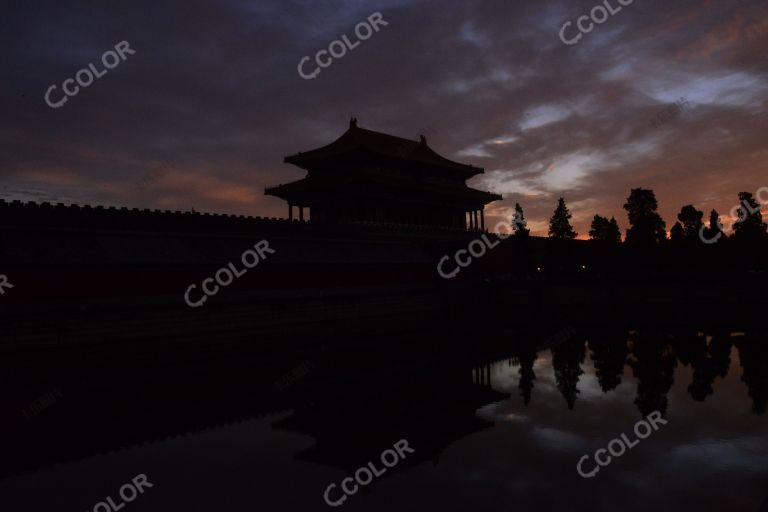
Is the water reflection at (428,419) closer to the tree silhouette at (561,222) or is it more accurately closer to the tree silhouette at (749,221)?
the tree silhouette at (749,221)

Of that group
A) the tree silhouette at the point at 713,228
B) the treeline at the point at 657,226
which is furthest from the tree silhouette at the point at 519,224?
the tree silhouette at the point at 713,228

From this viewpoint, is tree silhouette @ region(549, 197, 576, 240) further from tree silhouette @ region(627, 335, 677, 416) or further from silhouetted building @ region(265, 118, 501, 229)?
tree silhouette @ region(627, 335, 677, 416)

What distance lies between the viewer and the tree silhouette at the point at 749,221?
1414 inches

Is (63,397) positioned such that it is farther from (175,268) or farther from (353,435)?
(353,435)

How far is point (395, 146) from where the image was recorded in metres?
46.5

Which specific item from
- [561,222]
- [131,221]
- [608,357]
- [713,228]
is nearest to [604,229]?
[561,222]

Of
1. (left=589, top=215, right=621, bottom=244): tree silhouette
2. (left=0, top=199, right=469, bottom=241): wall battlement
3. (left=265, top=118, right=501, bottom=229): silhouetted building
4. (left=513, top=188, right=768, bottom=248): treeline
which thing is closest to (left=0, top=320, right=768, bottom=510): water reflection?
(left=0, top=199, right=469, bottom=241): wall battlement

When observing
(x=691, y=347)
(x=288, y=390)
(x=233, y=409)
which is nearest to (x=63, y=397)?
(x=233, y=409)

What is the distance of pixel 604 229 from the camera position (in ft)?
191

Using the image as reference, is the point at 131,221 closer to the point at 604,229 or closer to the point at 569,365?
the point at 569,365

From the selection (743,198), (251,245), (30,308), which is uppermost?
(743,198)

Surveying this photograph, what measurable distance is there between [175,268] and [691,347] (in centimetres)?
2087

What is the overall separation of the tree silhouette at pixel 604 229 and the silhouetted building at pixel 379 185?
15505 millimetres

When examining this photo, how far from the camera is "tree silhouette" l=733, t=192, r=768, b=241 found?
35.9m
